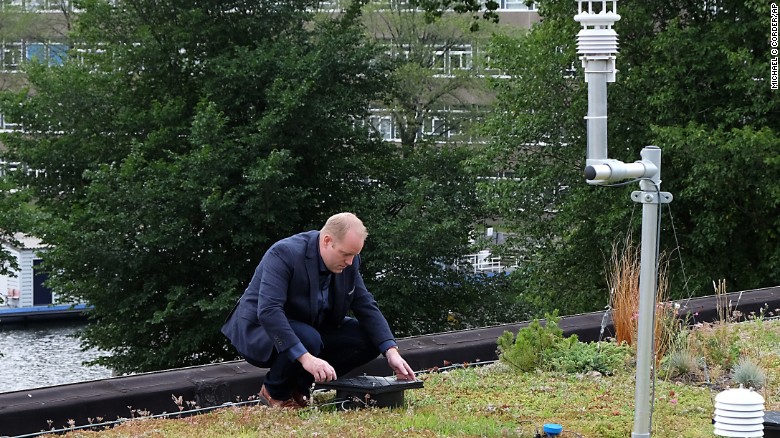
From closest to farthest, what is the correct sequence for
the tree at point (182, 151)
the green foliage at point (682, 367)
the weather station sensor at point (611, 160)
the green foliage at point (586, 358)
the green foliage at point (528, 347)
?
the weather station sensor at point (611, 160), the green foliage at point (682, 367), the green foliage at point (586, 358), the green foliage at point (528, 347), the tree at point (182, 151)

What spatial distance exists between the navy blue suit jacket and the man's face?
0.10 m

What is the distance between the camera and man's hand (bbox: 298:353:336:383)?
5.93 m

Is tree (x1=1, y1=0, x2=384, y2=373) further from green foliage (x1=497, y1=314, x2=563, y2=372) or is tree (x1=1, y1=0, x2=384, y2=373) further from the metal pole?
the metal pole

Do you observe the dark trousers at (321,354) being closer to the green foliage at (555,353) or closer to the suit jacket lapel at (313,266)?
the suit jacket lapel at (313,266)

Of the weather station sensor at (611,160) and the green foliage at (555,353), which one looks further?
the green foliage at (555,353)

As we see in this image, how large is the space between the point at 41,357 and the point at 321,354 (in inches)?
1323

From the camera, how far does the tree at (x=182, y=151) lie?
2338 cm

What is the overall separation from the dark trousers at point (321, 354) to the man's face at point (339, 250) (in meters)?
0.39

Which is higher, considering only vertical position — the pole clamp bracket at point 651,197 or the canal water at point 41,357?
the pole clamp bracket at point 651,197

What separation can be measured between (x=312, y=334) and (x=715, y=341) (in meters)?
2.91

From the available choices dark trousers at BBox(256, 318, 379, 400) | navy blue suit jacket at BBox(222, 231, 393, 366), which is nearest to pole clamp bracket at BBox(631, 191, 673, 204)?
navy blue suit jacket at BBox(222, 231, 393, 366)

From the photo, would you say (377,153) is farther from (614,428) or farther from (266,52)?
(614,428)

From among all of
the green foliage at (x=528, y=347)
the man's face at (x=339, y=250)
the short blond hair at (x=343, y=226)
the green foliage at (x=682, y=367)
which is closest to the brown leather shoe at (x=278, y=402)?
the man's face at (x=339, y=250)

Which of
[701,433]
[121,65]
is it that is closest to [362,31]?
[121,65]
